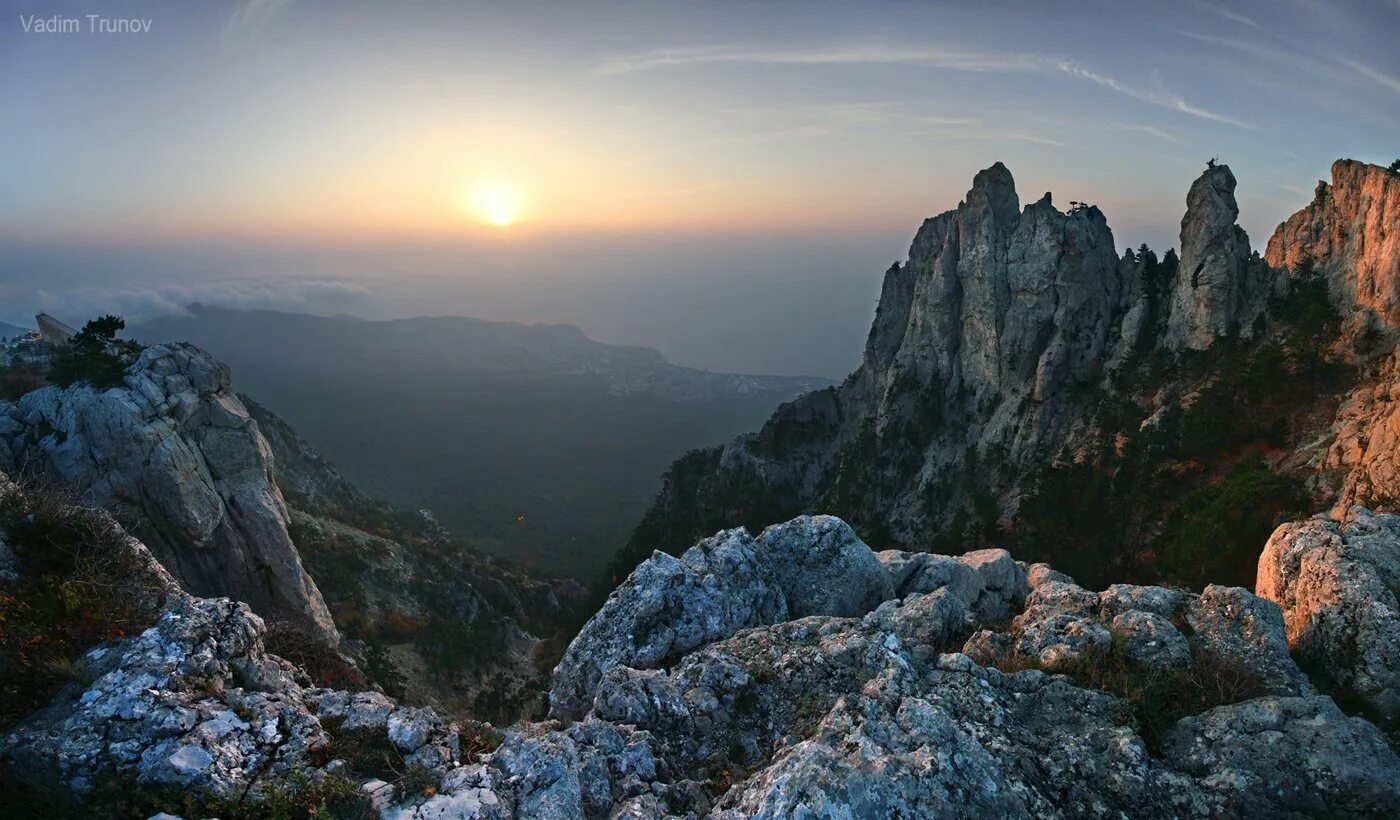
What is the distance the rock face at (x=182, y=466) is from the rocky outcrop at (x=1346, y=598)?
40030mm

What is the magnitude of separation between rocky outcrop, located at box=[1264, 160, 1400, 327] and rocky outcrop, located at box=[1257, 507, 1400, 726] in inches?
1113

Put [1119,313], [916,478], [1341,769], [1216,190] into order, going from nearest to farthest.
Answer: [1341,769] < [1216,190] < [1119,313] < [916,478]

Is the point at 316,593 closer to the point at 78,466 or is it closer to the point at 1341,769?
the point at 78,466

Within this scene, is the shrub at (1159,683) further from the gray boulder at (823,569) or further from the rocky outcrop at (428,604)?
the rocky outcrop at (428,604)

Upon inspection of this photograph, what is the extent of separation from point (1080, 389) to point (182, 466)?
64.7 m

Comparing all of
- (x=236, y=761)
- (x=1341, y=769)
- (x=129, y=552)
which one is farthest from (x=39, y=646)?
(x=1341, y=769)

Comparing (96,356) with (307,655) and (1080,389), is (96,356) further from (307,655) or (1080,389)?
(1080,389)

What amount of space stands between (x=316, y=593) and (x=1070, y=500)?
51150 millimetres

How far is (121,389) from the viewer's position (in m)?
32.7

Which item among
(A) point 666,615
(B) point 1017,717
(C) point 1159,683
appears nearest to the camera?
(B) point 1017,717

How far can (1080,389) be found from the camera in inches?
2226

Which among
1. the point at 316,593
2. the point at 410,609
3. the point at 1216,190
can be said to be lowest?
the point at 410,609

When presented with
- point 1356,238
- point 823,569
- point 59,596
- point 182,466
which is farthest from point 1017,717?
point 1356,238

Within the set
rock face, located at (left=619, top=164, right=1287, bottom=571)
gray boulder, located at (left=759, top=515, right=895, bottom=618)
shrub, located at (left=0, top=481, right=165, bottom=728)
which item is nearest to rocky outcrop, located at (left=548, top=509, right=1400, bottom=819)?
gray boulder, located at (left=759, top=515, right=895, bottom=618)
